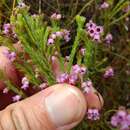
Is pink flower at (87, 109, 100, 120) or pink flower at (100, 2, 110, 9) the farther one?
pink flower at (100, 2, 110, 9)

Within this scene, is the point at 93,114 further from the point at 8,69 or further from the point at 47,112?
the point at 8,69

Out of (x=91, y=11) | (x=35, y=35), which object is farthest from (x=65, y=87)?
(x=91, y=11)

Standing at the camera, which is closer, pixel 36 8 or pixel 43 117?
pixel 43 117

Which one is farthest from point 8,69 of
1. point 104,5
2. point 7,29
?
point 104,5

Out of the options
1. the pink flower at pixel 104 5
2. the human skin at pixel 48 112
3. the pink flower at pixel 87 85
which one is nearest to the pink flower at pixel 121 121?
the human skin at pixel 48 112

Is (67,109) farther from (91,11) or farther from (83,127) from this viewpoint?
(91,11)

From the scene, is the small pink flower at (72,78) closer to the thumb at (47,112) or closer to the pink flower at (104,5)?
the thumb at (47,112)

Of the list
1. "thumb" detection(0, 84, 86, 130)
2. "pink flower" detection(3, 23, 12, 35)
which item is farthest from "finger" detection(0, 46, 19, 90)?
"thumb" detection(0, 84, 86, 130)

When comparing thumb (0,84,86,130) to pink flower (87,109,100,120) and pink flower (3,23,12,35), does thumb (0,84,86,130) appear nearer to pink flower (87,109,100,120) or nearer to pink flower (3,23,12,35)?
pink flower (87,109,100,120)
